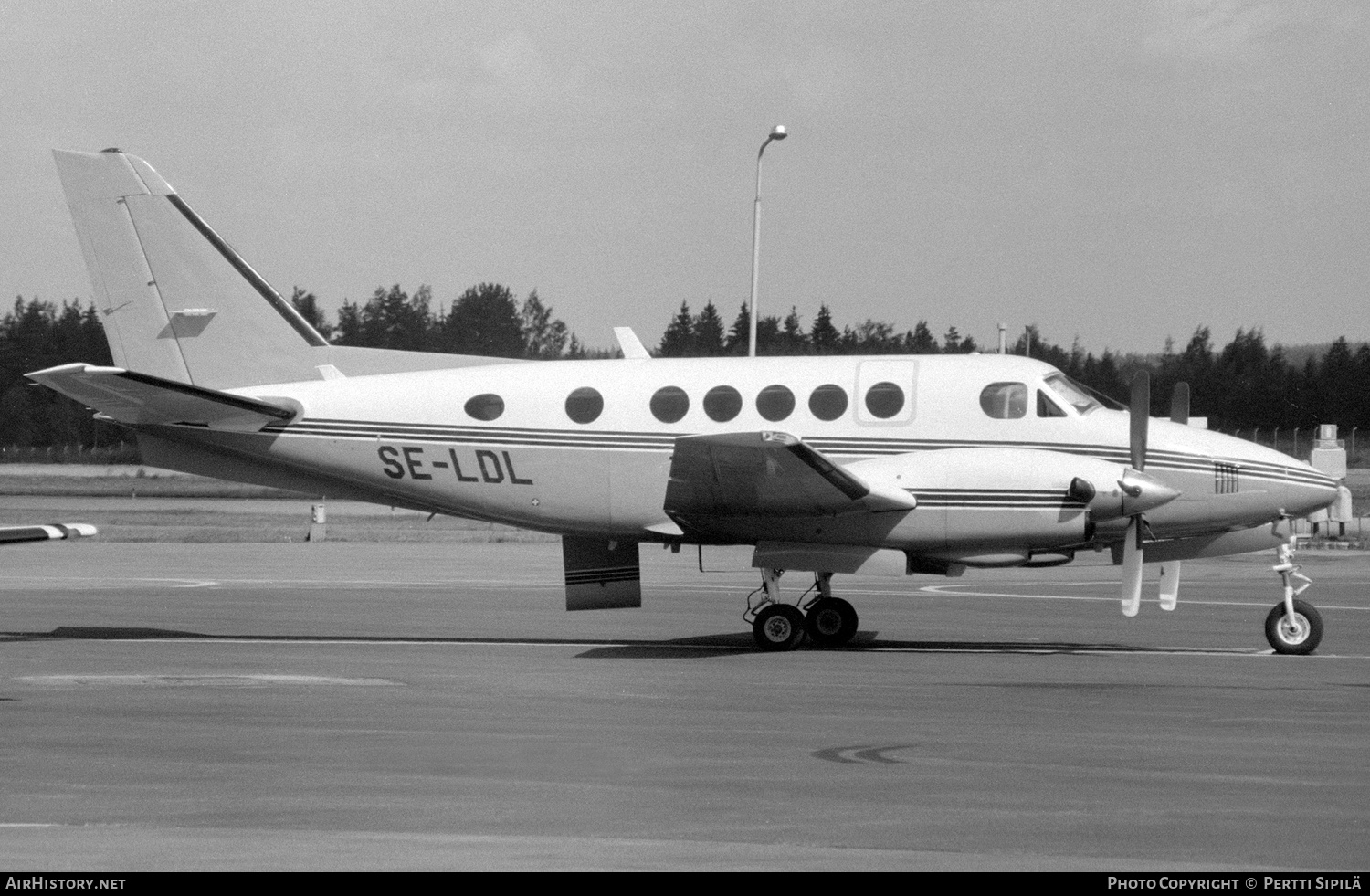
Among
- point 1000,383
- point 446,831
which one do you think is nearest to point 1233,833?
point 446,831

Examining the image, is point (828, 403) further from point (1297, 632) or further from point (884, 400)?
point (1297, 632)

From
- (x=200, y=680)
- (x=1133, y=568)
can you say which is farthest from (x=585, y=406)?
(x=1133, y=568)

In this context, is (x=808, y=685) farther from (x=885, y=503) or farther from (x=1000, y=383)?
(x=1000, y=383)

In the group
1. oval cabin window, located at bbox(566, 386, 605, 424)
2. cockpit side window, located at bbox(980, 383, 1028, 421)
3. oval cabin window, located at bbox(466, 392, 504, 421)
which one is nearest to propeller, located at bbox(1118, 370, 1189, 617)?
cockpit side window, located at bbox(980, 383, 1028, 421)

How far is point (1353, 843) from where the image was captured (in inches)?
269

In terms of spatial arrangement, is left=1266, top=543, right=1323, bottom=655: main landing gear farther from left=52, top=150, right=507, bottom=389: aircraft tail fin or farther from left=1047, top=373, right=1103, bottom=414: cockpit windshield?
left=52, top=150, right=507, bottom=389: aircraft tail fin

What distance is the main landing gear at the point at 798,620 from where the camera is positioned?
53.9 feet

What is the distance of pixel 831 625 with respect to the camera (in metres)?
17.0

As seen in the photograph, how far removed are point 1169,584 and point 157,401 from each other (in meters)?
11.3

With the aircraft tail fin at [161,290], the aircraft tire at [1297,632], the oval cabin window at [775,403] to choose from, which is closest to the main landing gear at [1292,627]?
the aircraft tire at [1297,632]

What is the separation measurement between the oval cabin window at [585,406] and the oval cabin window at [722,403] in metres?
1.23

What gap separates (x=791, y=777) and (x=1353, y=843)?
2.99 meters

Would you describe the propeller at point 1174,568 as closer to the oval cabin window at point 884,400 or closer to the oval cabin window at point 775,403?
the oval cabin window at point 884,400

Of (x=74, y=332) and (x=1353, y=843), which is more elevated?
(x=74, y=332)
